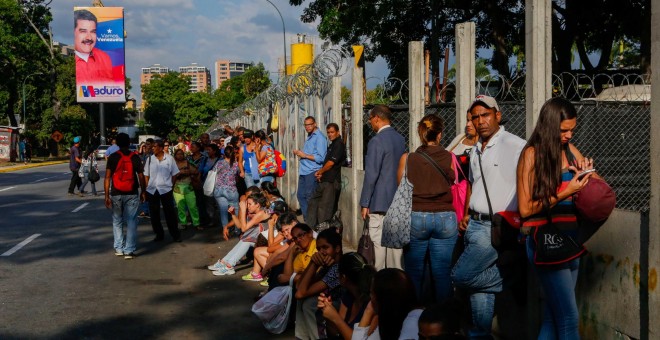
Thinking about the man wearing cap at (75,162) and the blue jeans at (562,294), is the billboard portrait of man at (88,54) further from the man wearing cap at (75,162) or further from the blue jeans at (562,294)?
the blue jeans at (562,294)

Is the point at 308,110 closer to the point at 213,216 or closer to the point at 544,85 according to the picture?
the point at 213,216

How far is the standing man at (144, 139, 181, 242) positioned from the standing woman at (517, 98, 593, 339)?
917 centimetres

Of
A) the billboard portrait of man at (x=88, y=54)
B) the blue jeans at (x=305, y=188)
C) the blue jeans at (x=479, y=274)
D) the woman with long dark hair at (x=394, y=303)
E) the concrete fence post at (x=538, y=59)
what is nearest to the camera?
the woman with long dark hair at (x=394, y=303)

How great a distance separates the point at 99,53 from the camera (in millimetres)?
57438

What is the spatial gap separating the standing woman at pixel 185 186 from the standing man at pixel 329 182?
3.80m

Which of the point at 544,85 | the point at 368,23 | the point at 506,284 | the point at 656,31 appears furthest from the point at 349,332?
the point at 368,23

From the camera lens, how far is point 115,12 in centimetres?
5681

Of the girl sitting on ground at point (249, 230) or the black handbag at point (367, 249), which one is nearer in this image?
the black handbag at point (367, 249)

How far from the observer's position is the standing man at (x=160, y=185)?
12758 millimetres

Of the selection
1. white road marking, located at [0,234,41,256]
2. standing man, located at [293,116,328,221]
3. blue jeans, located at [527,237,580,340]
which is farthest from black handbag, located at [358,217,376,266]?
white road marking, located at [0,234,41,256]

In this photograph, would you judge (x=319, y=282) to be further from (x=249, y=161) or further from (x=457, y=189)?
(x=249, y=161)

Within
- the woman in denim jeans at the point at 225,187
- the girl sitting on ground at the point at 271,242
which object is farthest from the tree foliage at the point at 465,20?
the girl sitting on ground at the point at 271,242

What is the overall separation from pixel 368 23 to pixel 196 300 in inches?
660

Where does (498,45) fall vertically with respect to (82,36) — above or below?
below
